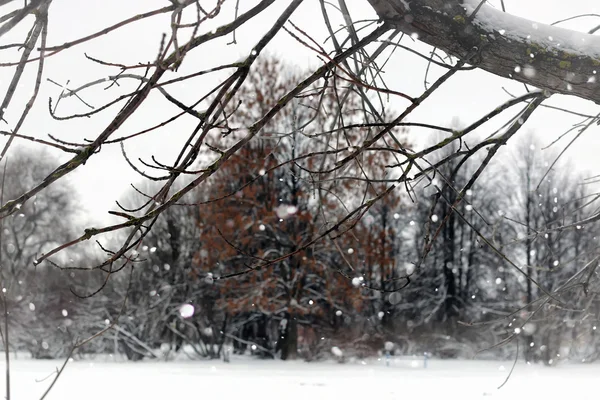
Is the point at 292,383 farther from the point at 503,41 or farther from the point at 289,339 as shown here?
the point at 503,41

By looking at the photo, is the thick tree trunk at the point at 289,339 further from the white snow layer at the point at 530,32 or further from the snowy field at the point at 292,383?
the white snow layer at the point at 530,32

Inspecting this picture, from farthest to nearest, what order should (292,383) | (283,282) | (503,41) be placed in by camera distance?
1. (283,282)
2. (292,383)
3. (503,41)

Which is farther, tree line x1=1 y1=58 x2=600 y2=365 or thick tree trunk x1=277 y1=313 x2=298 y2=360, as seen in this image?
thick tree trunk x1=277 y1=313 x2=298 y2=360

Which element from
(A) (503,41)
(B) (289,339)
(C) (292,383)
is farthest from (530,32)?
(B) (289,339)

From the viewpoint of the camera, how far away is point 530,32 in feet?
7.31

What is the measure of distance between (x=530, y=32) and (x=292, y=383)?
9.88 meters

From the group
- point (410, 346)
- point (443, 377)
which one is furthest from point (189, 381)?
point (410, 346)

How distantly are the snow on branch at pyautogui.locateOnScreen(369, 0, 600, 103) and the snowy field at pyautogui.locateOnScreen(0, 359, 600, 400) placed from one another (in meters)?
7.76

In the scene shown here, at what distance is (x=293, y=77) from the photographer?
55.2 ft

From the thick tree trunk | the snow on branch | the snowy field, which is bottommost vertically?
the snowy field

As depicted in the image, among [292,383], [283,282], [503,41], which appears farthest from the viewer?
[283,282]

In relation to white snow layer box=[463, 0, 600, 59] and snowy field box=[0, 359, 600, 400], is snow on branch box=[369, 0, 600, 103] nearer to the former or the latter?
white snow layer box=[463, 0, 600, 59]

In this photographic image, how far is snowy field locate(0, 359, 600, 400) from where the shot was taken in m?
9.60

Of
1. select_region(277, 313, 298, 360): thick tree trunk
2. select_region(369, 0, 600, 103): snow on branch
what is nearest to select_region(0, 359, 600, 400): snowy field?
select_region(277, 313, 298, 360): thick tree trunk
